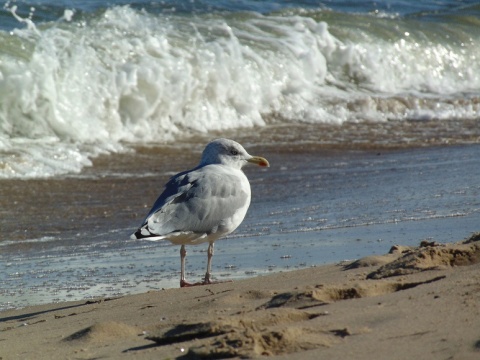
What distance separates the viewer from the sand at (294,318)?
3.01m

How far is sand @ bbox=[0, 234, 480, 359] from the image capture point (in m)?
3.01

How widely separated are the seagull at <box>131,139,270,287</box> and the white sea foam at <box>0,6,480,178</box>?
3.75 m

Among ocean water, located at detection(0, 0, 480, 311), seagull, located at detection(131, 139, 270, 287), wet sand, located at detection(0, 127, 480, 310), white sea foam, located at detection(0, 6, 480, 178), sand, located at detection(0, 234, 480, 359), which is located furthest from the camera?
white sea foam, located at detection(0, 6, 480, 178)

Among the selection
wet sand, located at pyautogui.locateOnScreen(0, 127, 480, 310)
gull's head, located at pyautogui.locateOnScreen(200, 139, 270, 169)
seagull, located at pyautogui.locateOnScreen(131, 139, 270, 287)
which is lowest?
wet sand, located at pyautogui.locateOnScreen(0, 127, 480, 310)

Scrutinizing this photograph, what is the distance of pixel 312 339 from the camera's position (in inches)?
120

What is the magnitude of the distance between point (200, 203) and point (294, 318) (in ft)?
6.93

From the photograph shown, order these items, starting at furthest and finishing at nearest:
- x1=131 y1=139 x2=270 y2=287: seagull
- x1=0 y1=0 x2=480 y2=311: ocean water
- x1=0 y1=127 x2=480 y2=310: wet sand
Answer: x1=0 y1=0 x2=480 y2=311: ocean water → x1=0 y1=127 x2=480 y2=310: wet sand → x1=131 y1=139 x2=270 y2=287: seagull

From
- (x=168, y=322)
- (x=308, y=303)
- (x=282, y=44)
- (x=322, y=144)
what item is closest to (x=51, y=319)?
(x=168, y=322)

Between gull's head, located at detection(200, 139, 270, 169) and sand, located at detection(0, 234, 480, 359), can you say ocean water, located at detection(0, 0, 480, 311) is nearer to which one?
gull's head, located at detection(200, 139, 270, 169)

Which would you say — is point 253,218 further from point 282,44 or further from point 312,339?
point 282,44

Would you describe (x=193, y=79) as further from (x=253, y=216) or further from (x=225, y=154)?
(x=225, y=154)

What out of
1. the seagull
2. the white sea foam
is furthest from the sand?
the white sea foam

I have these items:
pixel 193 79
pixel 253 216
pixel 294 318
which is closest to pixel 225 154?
pixel 253 216

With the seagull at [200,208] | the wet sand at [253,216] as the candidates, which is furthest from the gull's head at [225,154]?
the wet sand at [253,216]
